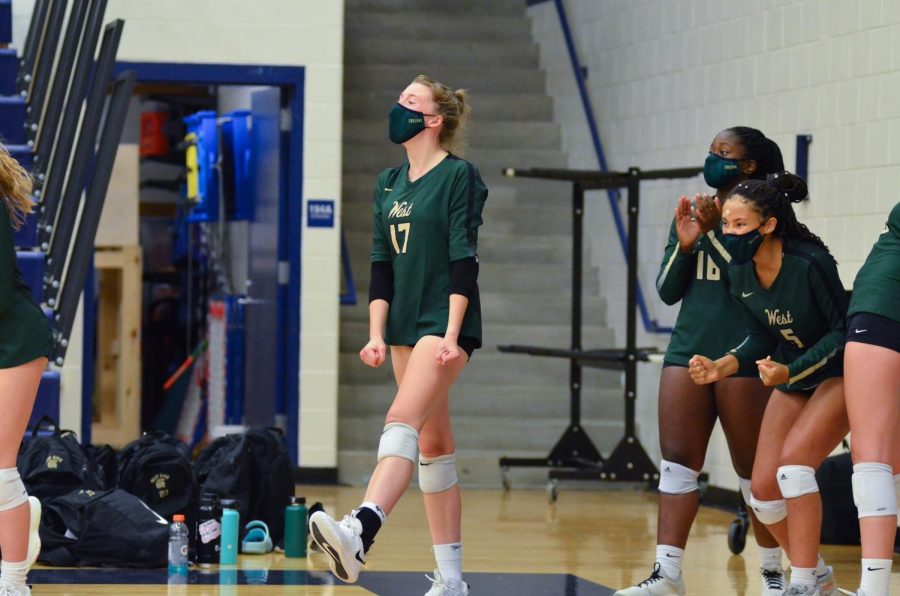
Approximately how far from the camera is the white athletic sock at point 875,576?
4555 mm

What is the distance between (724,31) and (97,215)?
384 centimetres

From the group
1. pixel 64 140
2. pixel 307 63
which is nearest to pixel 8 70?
pixel 64 140

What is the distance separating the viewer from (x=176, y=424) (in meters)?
12.0

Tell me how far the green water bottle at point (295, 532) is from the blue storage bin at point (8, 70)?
260cm

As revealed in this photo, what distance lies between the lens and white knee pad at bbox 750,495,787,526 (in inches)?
194

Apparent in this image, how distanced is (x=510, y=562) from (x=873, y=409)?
2.23 m

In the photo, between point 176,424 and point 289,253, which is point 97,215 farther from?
point 176,424

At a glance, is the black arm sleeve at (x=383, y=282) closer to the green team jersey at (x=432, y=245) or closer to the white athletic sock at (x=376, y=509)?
the green team jersey at (x=432, y=245)

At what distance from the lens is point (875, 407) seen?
4582 millimetres

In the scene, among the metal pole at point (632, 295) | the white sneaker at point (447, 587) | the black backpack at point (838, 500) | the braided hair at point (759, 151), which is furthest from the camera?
the metal pole at point (632, 295)

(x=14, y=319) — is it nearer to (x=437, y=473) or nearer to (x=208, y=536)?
(x=437, y=473)

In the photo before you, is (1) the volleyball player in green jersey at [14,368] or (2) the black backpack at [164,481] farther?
(2) the black backpack at [164,481]

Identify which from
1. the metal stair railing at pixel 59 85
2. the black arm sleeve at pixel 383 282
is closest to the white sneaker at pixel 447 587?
the black arm sleeve at pixel 383 282

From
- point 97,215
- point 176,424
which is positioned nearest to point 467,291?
point 97,215
